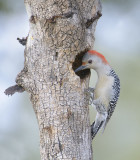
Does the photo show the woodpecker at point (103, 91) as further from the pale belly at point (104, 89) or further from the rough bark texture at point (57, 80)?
the rough bark texture at point (57, 80)

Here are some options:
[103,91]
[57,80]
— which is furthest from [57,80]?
[103,91]

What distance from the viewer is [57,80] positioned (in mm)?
5203

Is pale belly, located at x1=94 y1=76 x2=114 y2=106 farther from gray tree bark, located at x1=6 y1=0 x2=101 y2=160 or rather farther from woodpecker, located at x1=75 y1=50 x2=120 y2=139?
gray tree bark, located at x1=6 y1=0 x2=101 y2=160

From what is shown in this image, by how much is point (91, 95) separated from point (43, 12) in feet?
4.47

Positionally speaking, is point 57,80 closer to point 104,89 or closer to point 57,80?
point 57,80

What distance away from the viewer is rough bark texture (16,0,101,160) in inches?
202

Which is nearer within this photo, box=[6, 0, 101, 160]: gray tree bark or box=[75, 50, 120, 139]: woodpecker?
box=[6, 0, 101, 160]: gray tree bark

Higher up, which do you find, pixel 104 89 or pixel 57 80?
pixel 104 89

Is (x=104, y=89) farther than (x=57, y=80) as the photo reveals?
Yes

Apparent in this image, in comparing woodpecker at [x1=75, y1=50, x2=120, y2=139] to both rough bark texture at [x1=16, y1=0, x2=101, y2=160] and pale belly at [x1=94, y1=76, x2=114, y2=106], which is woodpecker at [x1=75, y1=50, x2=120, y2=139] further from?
rough bark texture at [x1=16, y1=0, x2=101, y2=160]

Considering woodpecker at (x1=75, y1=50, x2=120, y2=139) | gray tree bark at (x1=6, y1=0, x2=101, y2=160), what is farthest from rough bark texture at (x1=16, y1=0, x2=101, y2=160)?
woodpecker at (x1=75, y1=50, x2=120, y2=139)

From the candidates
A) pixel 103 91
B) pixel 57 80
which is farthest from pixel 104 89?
pixel 57 80

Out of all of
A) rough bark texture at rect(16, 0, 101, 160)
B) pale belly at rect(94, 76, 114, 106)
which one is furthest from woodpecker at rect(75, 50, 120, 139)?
rough bark texture at rect(16, 0, 101, 160)

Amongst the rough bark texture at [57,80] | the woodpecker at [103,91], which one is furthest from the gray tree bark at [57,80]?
the woodpecker at [103,91]
